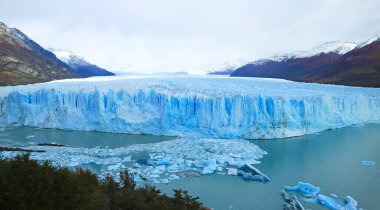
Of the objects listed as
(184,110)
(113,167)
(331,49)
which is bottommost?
(113,167)

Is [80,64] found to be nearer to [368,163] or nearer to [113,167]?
[113,167]

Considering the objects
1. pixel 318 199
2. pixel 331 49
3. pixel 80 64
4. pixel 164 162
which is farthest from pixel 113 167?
pixel 80 64

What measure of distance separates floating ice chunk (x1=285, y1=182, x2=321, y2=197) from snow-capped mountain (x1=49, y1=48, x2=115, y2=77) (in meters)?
56.9

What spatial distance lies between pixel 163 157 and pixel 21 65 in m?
37.0

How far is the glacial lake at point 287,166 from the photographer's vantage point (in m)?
8.98

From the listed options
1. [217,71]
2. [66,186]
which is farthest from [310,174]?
[217,71]

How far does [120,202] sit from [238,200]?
10.9ft

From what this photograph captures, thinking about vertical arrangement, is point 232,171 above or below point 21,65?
below

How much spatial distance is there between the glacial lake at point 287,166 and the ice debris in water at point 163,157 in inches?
19.7

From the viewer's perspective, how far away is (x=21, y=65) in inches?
1709

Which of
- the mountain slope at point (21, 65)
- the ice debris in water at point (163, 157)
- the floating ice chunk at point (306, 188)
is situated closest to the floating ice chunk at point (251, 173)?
the ice debris in water at point (163, 157)

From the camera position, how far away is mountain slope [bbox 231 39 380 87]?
40434mm

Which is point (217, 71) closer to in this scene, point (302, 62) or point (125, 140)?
point (302, 62)

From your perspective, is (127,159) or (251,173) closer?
(251,173)
